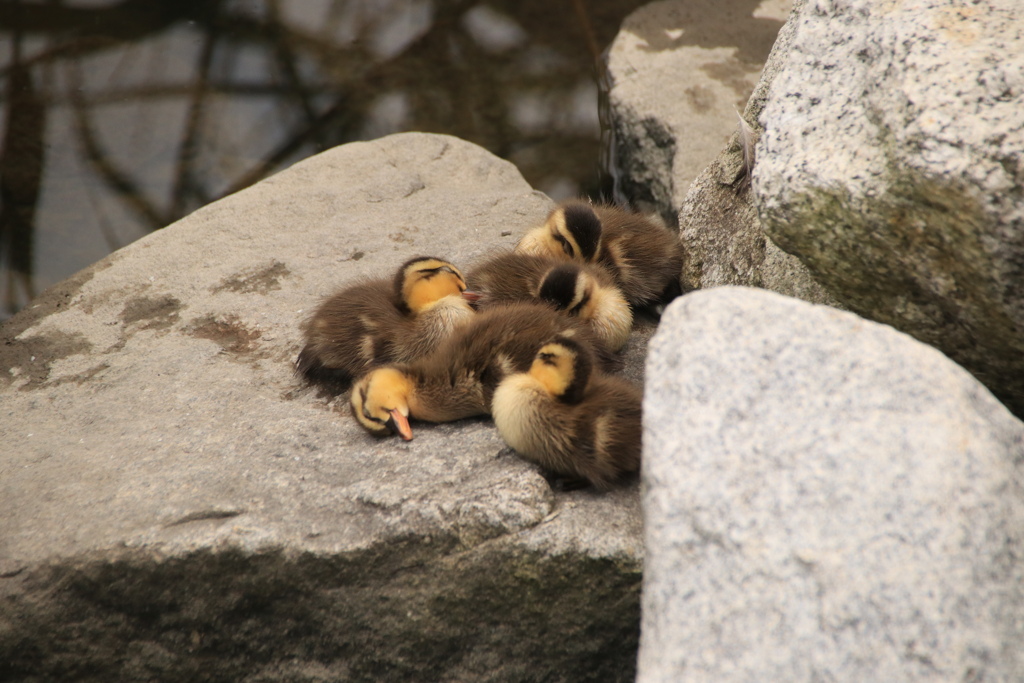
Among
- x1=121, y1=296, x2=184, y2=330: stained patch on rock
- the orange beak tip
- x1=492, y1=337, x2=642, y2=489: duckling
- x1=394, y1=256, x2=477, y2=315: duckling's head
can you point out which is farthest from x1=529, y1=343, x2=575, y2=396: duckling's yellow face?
x1=121, y1=296, x2=184, y2=330: stained patch on rock

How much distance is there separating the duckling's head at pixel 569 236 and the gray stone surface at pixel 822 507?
1.69 metres

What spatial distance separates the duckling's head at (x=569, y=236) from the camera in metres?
3.72

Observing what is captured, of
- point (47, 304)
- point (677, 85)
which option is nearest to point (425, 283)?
point (47, 304)

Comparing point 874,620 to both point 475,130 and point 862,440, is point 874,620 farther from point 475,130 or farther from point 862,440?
point 475,130

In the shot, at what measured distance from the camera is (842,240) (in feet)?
8.02

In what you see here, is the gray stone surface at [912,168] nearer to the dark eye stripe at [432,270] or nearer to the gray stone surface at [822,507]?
the gray stone surface at [822,507]

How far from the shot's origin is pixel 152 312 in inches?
154

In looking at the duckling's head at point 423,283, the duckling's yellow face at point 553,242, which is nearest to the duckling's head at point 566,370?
the duckling's head at point 423,283

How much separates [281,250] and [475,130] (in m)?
2.56

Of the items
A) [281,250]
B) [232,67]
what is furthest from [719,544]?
[232,67]

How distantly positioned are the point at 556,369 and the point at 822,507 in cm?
107

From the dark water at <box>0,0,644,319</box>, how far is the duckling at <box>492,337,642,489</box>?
10.8ft

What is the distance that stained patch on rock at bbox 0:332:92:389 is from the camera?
3605 millimetres

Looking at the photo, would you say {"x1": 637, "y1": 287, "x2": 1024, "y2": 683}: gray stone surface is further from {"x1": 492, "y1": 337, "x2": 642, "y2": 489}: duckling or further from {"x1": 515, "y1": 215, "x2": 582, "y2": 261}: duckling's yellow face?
{"x1": 515, "y1": 215, "x2": 582, "y2": 261}: duckling's yellow face
